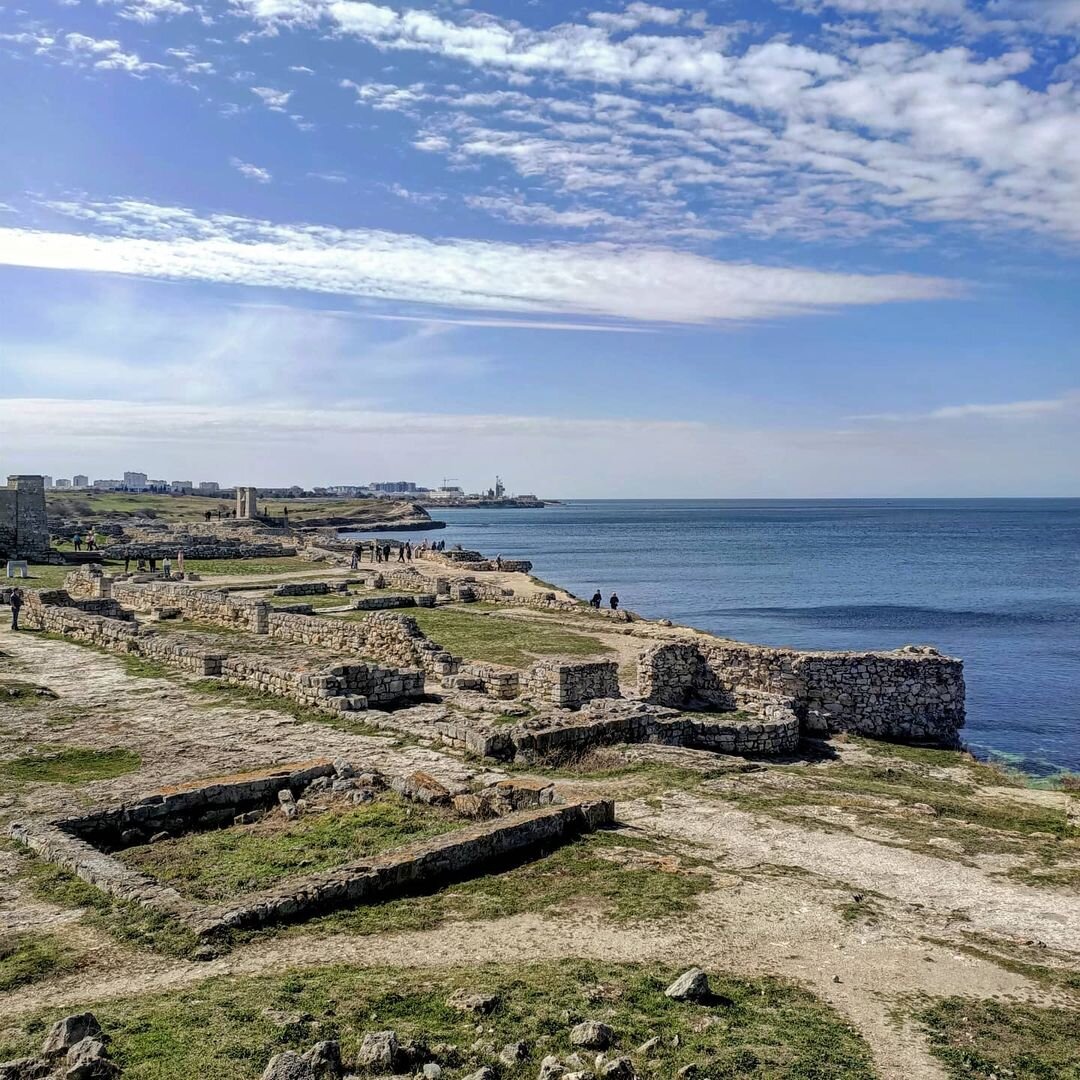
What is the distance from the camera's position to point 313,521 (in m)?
135

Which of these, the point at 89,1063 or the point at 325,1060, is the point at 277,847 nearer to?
the point at 89,1063

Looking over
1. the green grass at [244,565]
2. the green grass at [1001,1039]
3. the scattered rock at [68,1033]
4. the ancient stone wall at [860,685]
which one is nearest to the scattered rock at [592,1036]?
the green grass at [1001,1039]

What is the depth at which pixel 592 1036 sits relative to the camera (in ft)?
19.1

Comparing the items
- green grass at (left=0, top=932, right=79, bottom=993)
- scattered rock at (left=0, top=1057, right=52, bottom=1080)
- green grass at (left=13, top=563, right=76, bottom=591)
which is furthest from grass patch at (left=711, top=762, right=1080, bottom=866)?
green grass at (left=13, top=563, right=76, bottom=591)

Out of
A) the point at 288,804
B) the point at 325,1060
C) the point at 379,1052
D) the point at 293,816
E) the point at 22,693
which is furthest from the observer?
the point at 22,693

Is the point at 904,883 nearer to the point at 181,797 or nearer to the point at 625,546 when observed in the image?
the point at 181,797

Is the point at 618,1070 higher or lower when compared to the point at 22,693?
higher

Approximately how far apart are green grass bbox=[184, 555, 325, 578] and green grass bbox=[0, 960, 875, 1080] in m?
41.7

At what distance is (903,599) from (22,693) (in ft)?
180

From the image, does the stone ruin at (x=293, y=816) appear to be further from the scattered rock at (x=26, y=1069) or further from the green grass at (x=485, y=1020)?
the scattered rock at (x=26, y=1069)

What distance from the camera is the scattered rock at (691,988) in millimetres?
6535

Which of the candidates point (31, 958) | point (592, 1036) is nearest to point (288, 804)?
point (31, 958)

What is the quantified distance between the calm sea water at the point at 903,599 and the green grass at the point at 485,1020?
17.9 m

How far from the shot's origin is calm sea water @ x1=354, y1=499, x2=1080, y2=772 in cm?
2817
